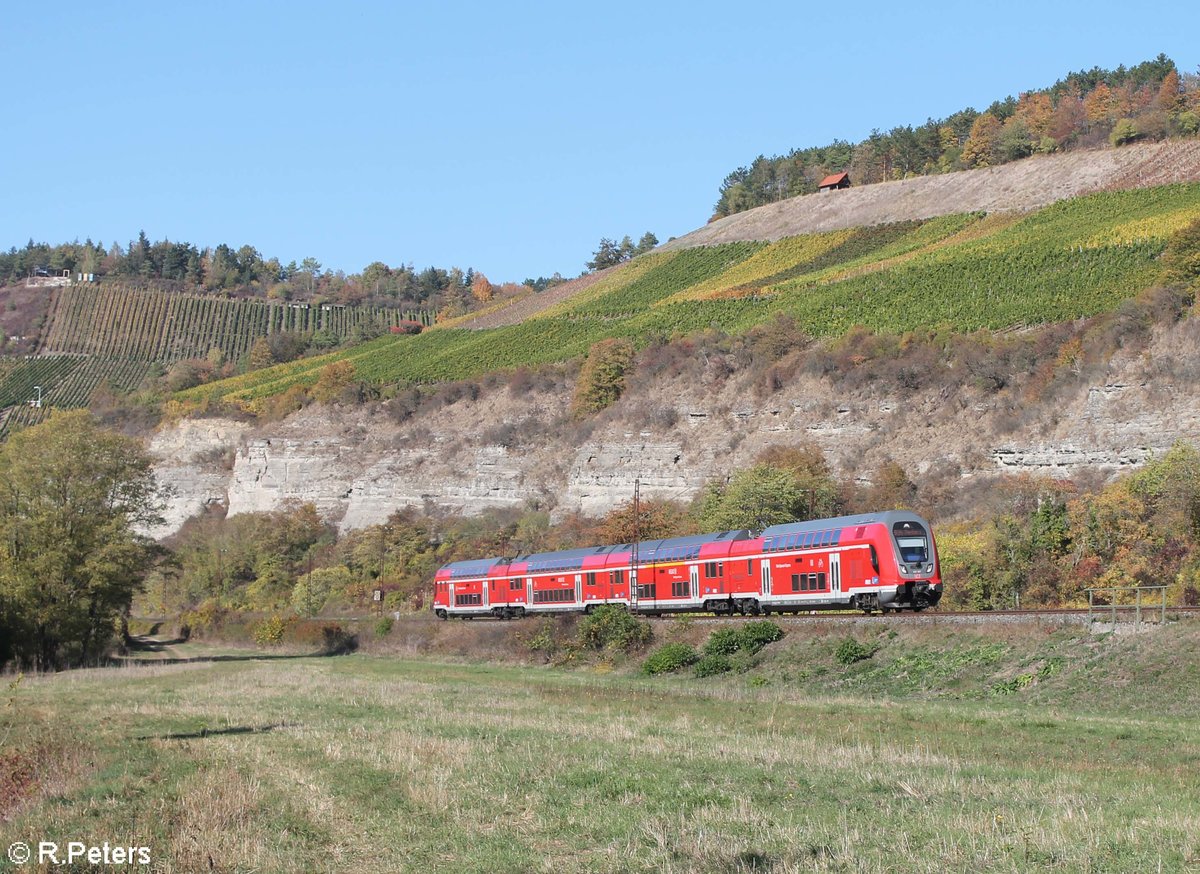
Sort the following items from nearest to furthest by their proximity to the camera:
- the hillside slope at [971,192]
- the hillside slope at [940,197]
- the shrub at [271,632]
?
the shrub at [271,632]
the hillside slope at [971,192]
the hillside slope at [940,197]

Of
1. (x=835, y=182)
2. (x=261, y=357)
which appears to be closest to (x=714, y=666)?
(x=835, y=182)

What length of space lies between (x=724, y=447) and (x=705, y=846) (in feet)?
249

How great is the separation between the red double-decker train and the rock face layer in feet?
86.2

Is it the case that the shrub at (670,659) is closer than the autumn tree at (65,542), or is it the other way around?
the shrub at (670,659)

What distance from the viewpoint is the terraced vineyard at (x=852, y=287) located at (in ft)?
→ 299

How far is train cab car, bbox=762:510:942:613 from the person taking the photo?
40375mm

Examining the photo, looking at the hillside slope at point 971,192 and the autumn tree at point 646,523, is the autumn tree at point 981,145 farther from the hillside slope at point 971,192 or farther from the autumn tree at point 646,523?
the autumn tree at point 646,523

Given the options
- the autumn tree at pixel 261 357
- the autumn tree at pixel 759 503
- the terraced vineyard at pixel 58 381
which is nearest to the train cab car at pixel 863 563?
the autumn tree at pixel 759 503

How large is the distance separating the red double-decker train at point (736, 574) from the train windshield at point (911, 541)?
3cm

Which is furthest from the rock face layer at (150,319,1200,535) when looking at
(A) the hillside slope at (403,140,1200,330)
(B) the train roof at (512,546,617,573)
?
(A) the hillside slope at (403,140,1200,330)

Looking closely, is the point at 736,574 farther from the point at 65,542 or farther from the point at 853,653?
the point at 65,542

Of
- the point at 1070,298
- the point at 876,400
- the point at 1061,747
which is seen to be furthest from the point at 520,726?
the point at 1070,298

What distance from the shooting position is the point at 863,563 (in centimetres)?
4119

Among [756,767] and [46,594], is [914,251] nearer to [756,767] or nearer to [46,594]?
[46,594]
